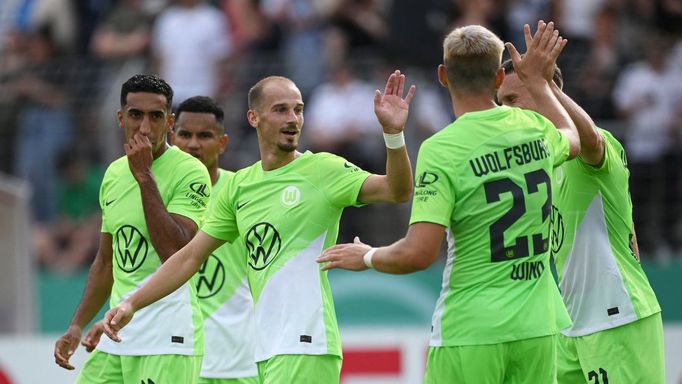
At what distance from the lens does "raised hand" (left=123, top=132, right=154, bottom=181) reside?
8062 mm

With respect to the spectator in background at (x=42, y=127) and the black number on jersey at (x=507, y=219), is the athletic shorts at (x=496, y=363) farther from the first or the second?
the spectator in background at (x=42, y=127)

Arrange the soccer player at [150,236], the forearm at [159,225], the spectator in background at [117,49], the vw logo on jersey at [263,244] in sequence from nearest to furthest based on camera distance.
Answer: the vw logo on jersey at [263,244]
the forearm at [159,225]
the soccer player at [150,236]
the spectator in background at [117,49]

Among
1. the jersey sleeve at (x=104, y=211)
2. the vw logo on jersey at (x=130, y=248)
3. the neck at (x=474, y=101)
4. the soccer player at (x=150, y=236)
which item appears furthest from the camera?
the jersey sleeve at (x=104, y=211)

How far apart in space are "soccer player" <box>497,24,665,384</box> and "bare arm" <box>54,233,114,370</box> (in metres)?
2.84

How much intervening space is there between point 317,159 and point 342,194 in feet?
1.05

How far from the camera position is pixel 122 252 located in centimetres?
825

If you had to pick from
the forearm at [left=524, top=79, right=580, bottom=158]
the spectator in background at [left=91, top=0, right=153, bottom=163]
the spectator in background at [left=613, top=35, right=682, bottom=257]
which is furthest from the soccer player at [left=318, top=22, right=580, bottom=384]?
the spectator in background at [left=91, top=0, right=153, bottom=163]

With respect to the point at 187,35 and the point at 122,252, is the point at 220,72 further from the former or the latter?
the point at 122,252

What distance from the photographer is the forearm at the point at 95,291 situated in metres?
8.60

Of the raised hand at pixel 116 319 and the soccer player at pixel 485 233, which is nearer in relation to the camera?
the soccer player at pixel 485 233

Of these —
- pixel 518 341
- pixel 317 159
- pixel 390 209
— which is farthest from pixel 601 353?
pixel 390 209

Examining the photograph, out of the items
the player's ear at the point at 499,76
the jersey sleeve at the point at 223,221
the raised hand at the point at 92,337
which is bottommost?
the raised hand at the point at 92,337

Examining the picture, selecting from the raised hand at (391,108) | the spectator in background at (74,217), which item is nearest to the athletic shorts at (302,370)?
the raised hand at (391,108)

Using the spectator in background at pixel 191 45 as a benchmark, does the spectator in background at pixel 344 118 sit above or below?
below
